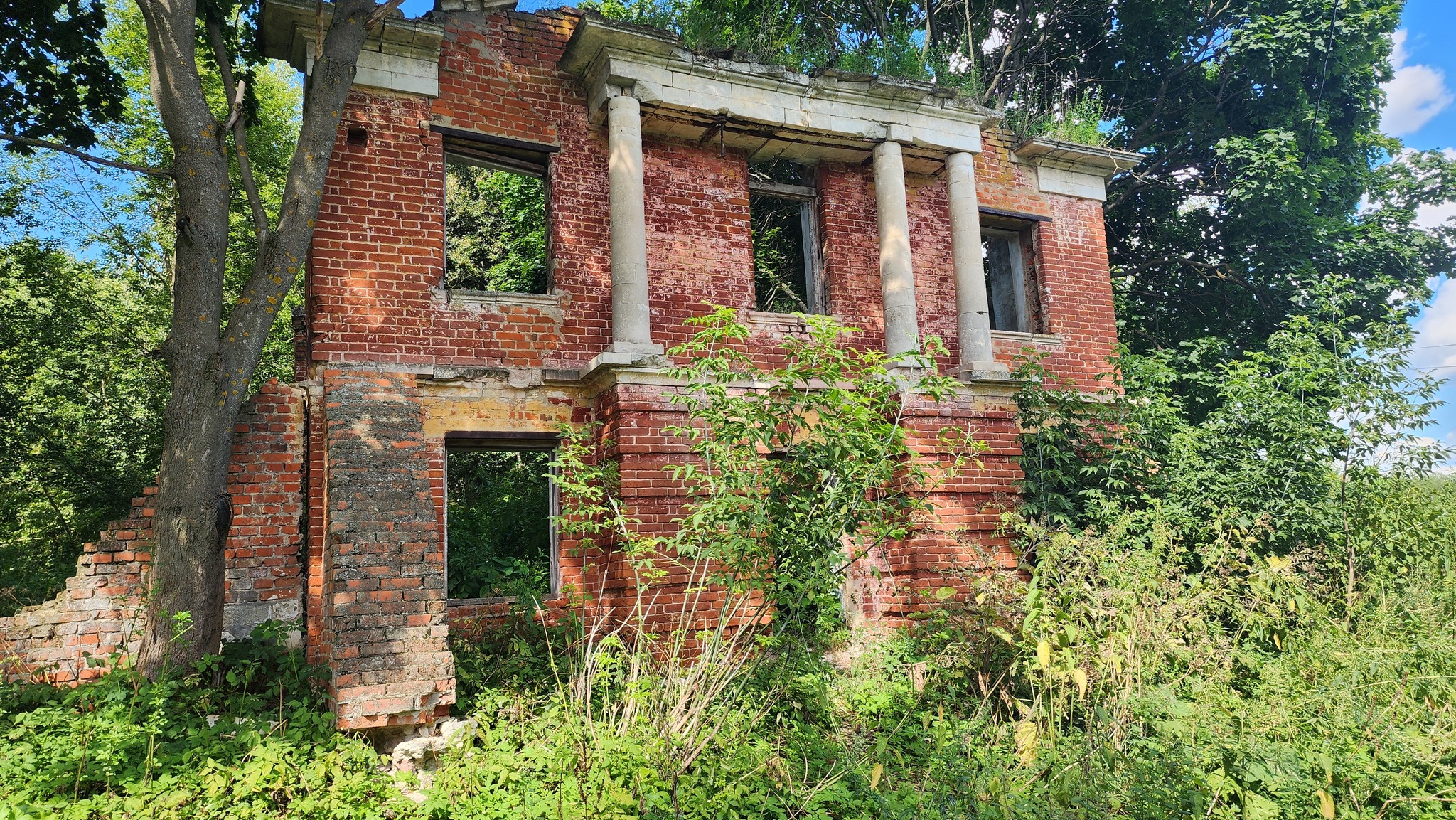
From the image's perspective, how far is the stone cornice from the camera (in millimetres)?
8219

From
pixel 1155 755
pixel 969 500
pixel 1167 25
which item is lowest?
pixel 1155 755

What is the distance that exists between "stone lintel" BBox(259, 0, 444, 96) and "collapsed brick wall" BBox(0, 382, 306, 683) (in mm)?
3039

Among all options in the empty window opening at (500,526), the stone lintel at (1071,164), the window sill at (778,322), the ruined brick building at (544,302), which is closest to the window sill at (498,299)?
the ruined brick building at (544,302)

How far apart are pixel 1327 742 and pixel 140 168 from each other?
926 cm

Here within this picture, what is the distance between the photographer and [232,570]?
22.2ft

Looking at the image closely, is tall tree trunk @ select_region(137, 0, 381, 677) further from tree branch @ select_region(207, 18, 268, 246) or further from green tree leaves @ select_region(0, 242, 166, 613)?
green tree leaves @ select_region(0, 242, 166, 613)

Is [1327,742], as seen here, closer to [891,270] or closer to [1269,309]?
[891,270]

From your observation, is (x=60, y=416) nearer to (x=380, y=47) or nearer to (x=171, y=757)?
(x=380, y=47)

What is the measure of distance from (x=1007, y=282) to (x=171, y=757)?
33.1ft

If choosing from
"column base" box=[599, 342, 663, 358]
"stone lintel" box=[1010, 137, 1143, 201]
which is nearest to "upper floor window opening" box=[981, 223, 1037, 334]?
"stone lintel" box=[1010, 137, 1143, 201]

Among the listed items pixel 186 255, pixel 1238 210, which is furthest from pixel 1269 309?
pixel 186 255

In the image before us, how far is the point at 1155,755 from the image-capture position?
5.63 m

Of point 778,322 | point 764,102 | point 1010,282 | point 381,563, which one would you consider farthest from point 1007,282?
point 381,563

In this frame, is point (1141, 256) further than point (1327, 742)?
Yes
